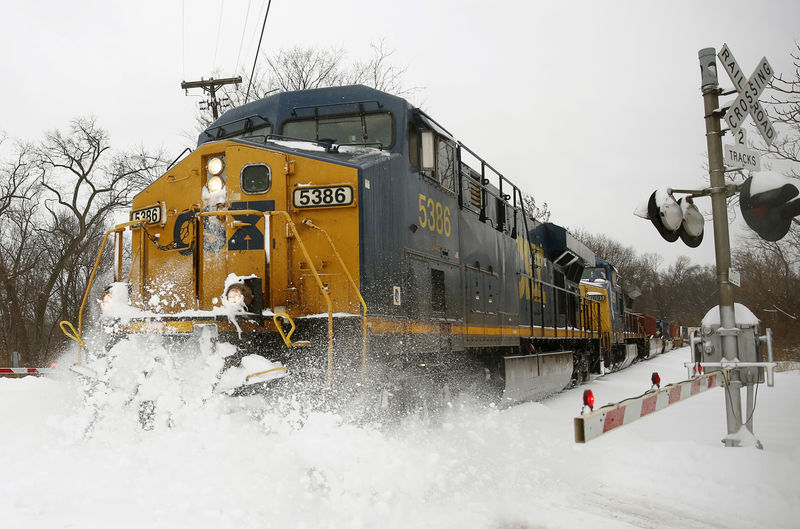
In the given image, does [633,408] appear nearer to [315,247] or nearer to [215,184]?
[315,247]

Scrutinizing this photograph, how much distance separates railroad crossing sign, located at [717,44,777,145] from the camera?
579 centimetres

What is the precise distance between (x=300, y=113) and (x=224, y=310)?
2.61m

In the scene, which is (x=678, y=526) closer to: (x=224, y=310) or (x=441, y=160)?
(x=224, y=310)

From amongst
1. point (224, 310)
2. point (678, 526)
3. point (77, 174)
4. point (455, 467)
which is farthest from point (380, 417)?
point (77, 174)

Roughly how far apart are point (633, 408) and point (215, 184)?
4225 mm

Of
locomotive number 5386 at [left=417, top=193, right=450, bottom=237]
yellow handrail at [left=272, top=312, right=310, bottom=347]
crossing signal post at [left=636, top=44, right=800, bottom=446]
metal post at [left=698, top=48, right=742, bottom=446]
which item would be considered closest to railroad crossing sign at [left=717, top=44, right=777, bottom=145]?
crossing signal post at [left=636, top=44, right=800, bottom=446]

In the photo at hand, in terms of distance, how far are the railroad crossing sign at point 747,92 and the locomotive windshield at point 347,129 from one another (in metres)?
3.21

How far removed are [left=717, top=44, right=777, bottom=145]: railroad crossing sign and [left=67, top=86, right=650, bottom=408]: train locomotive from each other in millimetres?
2821

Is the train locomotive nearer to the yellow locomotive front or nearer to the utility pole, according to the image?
the yellow locomotive front

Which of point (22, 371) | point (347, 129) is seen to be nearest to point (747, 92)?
point (347, 129)

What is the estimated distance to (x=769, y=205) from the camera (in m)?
5.38

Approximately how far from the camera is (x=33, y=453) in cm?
566

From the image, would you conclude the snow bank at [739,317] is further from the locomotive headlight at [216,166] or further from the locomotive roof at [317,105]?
the locomotive headlight at [216,166]

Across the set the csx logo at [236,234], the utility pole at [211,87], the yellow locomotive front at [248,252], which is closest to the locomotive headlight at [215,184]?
the yellow locomotive front at [248,252]
